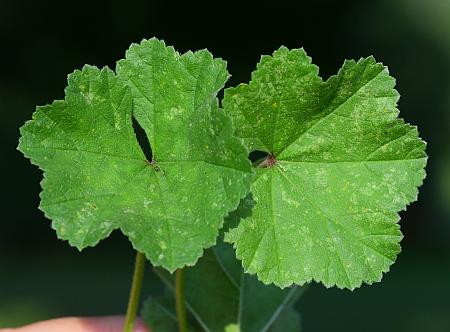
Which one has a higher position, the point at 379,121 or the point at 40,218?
the point at 40,218

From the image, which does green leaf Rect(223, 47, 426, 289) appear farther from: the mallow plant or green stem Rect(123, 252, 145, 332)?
green stem Rect(123, 252, 145, 332)

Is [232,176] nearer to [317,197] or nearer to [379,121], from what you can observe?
[317,197]

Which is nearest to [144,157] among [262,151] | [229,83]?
[262,151]

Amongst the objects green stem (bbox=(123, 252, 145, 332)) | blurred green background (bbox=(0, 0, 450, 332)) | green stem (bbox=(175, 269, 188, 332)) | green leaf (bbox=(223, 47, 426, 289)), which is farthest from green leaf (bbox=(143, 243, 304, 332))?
blurred green background (bbox=(0, 0, 450, 332))

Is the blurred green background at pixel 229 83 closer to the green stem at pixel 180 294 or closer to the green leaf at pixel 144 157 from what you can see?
the green stem at pixel 180 294

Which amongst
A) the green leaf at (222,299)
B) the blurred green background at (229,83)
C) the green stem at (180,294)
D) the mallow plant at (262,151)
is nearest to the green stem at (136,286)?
the mallow plant at (262,151)
